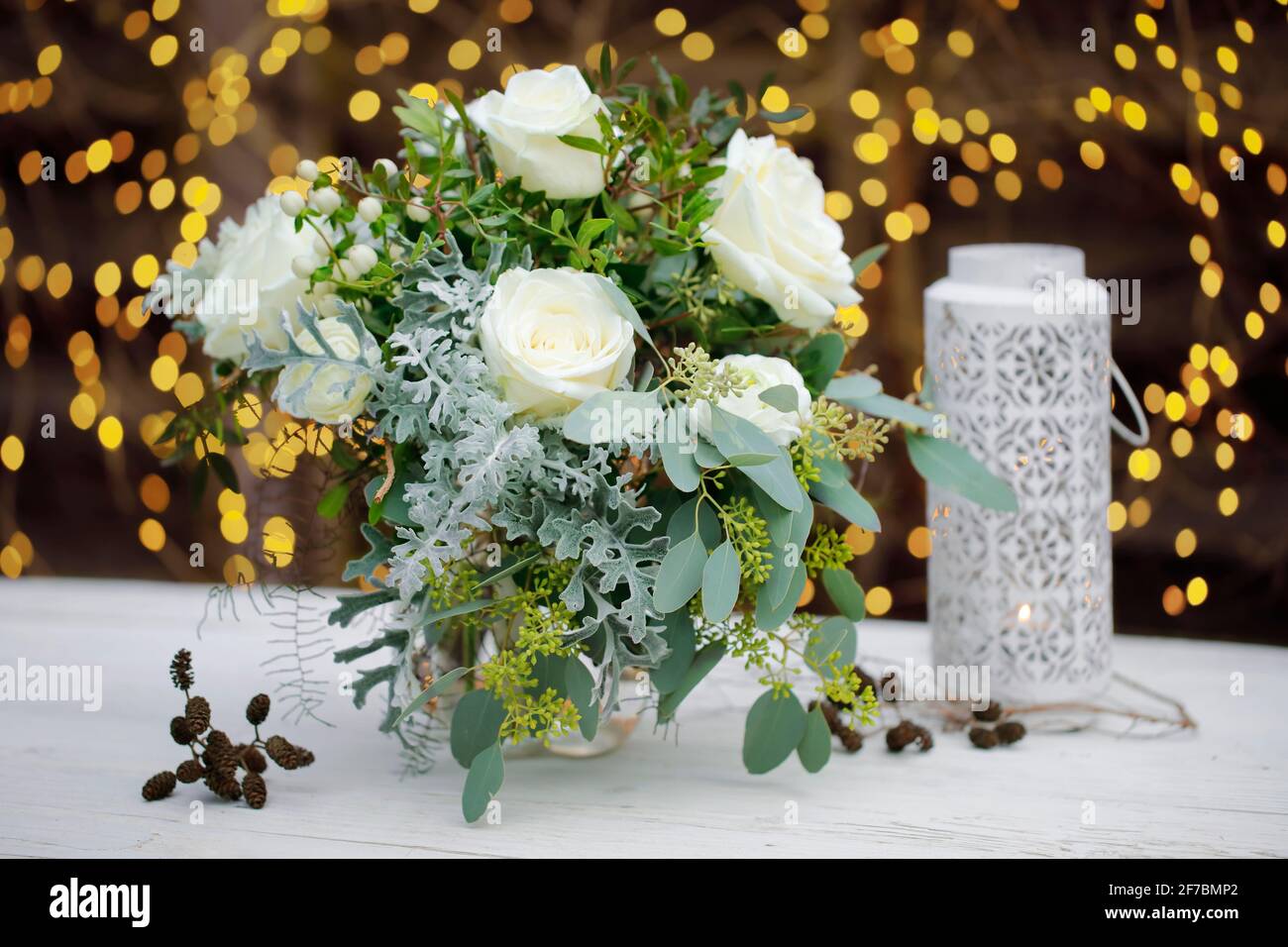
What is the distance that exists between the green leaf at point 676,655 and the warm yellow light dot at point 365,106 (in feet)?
3.10

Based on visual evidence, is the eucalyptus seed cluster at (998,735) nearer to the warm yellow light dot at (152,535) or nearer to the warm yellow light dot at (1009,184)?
the warm yellow light dot at (1009,184)

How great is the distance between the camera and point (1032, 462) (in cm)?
97

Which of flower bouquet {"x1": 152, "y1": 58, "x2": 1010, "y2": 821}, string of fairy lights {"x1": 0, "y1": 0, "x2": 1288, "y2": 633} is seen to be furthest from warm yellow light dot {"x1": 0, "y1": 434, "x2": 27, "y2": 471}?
flower bouquet {"x1": 152, "y1": 58, "x2": 1010, "y2": 821}

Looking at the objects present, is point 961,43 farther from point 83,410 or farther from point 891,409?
point 83,410

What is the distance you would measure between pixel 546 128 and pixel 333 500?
30cm

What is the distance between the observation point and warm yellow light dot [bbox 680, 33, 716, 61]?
1438 mm

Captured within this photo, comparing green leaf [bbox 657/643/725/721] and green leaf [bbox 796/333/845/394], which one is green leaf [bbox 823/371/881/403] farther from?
green leaf [bbox 657/643/725/721]

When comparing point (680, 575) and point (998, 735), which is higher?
point (680, 575)

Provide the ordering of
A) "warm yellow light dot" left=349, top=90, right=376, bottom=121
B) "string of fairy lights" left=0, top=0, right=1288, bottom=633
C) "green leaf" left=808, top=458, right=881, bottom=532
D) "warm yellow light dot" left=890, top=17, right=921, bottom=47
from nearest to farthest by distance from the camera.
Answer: "green leaf" left=808, top=458, right=881, bottom=532, "string of fairy lights" left=0, top=0, right=1288, bottom=633, "warm yellow light dot" left=890, top=17, right=921, bottom=47, "warm yellow light dot" left=349, top=90, right=376, bottom=121

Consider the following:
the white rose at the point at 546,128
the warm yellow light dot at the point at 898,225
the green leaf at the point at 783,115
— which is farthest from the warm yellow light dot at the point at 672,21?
the white rose at the point at 546,128

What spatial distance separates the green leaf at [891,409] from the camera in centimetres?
90

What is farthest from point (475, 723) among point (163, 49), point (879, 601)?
point (163, 49)

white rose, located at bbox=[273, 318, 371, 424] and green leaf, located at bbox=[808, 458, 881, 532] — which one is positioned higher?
white rose, located at bbox=[273, 318, 371, 424]

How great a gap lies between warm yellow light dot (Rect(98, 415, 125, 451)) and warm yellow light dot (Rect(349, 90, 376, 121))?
19.6 inches
